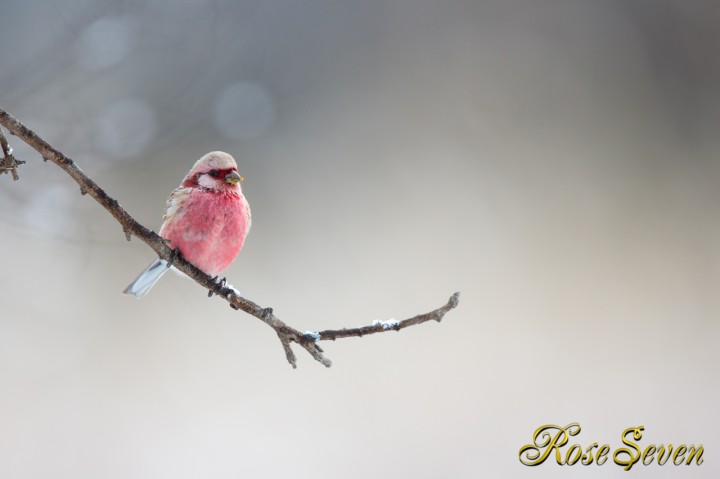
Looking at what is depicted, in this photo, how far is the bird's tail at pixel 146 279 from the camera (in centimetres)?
89

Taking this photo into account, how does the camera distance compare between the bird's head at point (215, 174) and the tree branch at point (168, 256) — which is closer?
the tree branch at point (168, 256)

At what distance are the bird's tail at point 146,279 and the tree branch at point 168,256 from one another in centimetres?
18

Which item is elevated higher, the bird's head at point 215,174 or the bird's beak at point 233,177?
the bird's head at point 215,174

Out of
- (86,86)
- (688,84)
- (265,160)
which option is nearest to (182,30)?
(86,86)

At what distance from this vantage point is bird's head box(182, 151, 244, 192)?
71 centimetres

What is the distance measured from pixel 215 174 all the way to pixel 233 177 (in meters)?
0.06

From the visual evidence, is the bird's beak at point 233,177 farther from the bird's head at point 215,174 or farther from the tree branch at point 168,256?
the tree branch at point 168,256

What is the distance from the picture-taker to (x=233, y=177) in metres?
0.71

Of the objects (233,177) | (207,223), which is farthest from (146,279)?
(233,177)

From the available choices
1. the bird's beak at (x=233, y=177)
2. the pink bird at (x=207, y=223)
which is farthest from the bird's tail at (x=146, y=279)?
the bird's beak at (x=233, y=177)

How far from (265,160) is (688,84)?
181cm

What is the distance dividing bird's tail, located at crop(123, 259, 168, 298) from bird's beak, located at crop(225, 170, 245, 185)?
236 mm

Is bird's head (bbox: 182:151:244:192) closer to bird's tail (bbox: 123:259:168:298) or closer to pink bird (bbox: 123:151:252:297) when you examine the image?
pink bird (bbox: 123:151:252:297)

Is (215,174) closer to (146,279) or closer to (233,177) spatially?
(233,177)
